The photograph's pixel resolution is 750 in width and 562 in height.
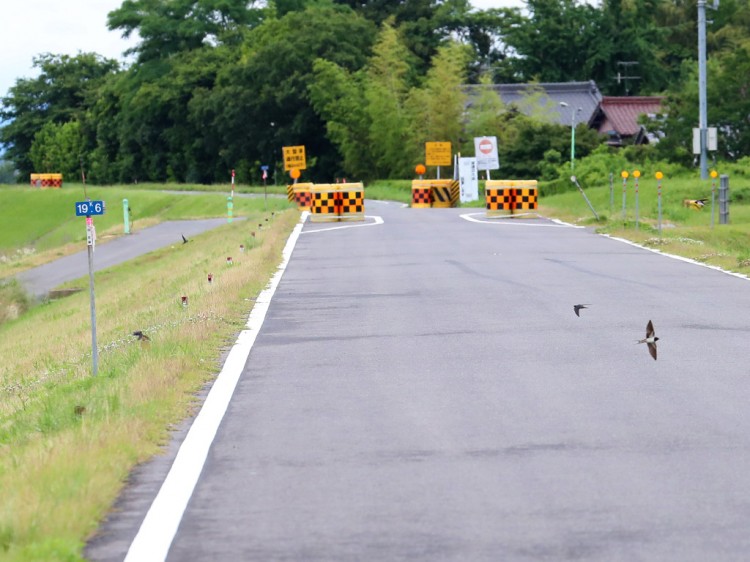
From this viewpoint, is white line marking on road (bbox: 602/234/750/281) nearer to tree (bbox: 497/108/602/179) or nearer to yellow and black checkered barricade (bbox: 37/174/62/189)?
tree (bbox: 497/108/602/179)

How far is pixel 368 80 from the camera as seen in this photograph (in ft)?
223

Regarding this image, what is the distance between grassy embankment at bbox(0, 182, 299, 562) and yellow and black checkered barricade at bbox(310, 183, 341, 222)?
3.67m

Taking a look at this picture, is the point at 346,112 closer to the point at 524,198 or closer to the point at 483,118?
the point at 483,118

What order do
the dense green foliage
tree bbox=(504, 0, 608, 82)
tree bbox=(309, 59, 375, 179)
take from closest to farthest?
the dense green foliage → tree bbox=(309, 59, 375, 179) → tree bbox=(504, 0, 608, 82)

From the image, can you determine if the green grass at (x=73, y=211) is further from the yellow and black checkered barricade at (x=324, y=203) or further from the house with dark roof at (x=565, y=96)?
the house with dark roof at (x=565, y=96)

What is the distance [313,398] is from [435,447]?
6.10 feet

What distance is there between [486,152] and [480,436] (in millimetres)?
39712

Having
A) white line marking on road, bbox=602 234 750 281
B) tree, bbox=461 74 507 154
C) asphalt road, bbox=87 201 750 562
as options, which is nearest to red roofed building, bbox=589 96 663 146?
tree, bbox=461 74 507 154

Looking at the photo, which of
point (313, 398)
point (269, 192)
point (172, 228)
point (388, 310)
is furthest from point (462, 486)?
point (269, 192)

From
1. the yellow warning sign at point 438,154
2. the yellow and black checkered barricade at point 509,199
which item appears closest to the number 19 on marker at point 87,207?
the yellow and black checkered barricade at point 509,199

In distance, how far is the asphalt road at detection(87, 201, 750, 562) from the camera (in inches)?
225

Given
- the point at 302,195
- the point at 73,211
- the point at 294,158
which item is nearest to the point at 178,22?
the point at 73,211

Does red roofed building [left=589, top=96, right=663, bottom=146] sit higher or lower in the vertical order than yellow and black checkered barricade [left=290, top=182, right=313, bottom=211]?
higher

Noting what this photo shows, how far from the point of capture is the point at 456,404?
8820 mm
